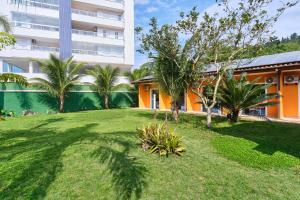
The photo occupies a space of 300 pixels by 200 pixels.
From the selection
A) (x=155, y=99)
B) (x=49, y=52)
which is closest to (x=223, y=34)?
(x=155, y=99)

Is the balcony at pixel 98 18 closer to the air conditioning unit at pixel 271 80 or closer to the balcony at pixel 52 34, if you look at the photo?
the balcony at pixel 52 34

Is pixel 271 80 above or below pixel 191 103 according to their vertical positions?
above

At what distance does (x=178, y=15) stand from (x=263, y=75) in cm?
730

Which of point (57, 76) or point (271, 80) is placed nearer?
point (271, 80)

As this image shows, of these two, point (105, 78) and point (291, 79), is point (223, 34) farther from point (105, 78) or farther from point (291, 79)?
point (105, 78)

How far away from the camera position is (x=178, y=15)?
11.3 meters

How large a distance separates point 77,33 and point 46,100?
42.9 ft

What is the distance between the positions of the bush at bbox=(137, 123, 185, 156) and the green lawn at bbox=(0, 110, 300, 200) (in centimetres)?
32

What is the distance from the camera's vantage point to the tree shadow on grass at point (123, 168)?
471cm

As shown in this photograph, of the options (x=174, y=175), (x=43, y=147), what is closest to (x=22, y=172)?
(x=43, y=147)

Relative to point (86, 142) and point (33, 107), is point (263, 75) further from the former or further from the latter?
point (33, 107)

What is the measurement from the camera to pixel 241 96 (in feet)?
39.6

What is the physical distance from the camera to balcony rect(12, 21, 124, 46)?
90.5 ft

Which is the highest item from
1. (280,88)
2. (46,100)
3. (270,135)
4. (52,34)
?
(52,34)
